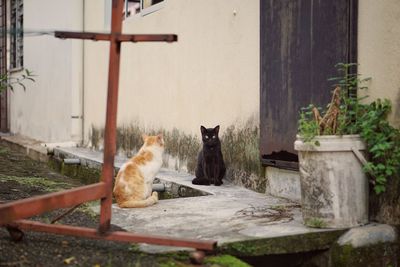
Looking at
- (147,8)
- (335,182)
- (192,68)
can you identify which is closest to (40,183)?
(192,68)

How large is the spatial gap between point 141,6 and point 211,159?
3279mm

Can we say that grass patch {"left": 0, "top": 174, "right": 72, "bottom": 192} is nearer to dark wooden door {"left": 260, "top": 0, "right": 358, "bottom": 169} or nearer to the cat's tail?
the cat's tail

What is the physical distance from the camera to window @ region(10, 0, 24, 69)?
13.0 meters

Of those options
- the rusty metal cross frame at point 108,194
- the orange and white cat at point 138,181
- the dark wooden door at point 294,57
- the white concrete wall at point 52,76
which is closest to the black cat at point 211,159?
the dark wooden door at point 294,57

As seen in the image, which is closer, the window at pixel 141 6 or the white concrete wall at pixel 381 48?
the white concrete wall at pixel 381 48

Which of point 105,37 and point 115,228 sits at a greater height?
point 105,37

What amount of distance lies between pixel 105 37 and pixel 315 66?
6.23 feet

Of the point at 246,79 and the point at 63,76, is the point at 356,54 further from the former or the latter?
the point at 63,76

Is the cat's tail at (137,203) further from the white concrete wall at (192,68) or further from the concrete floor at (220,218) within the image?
the white concrete wall at (192,68)

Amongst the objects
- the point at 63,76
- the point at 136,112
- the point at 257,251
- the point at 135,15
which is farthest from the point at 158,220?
the point at 63,76

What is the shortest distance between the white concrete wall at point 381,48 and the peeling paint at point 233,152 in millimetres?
1520

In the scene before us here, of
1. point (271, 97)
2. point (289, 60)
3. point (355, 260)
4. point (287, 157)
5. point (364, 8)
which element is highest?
point (364, 8)

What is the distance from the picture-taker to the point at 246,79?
5.27 metres

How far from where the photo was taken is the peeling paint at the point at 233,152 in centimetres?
509
